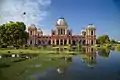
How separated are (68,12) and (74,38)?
2.36ft

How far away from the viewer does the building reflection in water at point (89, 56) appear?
16.1 feet

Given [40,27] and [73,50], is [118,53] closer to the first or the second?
[73,50]

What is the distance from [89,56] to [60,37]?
0.57 m

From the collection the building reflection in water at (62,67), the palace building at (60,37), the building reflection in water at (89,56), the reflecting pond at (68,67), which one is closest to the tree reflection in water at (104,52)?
the reflecting pond at (68,67)

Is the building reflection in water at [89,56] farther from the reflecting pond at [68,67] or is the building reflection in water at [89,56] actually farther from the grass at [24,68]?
the grass at [24,68]

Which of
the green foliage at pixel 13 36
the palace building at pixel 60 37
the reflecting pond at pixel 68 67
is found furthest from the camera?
the green foliage at pixel 13 36

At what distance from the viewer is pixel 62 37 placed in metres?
5.26

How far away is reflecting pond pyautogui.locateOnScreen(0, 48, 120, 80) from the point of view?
13.6 ft

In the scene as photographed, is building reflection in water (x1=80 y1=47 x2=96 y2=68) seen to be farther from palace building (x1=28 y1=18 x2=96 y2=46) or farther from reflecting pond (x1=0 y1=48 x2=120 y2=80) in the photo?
palace building (x1=28 y1=18 x2=96 y2=46)

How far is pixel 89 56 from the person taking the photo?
5.20 meters

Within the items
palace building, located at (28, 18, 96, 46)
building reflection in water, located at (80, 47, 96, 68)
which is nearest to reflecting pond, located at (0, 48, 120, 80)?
building reflection in water, located at (80, 47, 96, 68)

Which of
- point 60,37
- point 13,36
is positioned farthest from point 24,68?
point 13,36

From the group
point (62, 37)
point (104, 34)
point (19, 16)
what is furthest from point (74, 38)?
point (19, 16)

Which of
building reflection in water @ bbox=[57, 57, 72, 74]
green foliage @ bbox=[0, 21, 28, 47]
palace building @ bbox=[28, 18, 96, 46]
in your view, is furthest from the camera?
green foliage @ bbox=[0, 21, 28, 47]
